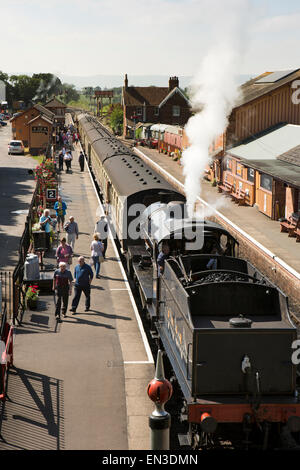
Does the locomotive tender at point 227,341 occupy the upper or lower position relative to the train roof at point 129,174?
lower

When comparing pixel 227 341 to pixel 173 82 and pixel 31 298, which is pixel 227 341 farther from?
pixel 173 82

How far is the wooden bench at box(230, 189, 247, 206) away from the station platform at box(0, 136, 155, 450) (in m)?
16.1

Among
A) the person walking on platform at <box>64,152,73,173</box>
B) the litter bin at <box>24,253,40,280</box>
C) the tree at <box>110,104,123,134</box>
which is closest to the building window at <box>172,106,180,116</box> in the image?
the tree at <box>110,104,123,134</box>

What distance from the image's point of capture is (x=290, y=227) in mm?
23750

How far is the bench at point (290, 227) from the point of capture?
23.7 m

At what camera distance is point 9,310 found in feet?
47.3

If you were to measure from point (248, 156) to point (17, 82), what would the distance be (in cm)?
17396

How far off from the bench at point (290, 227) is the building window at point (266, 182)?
142 inches

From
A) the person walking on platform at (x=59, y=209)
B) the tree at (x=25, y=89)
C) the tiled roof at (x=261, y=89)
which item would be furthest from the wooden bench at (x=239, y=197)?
the tree at (x=25, y=89)

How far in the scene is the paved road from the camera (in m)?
24.1

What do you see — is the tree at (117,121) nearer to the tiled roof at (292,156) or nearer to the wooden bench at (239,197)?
the wooden bench at (239,197)

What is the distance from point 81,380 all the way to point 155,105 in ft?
268

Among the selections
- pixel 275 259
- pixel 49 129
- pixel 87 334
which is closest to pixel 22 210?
pixel 275 259
